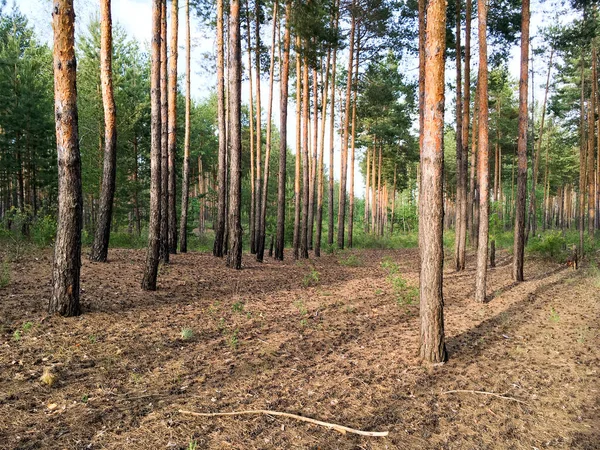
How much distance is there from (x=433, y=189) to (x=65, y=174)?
5421 mm

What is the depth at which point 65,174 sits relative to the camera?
5426 millimetres

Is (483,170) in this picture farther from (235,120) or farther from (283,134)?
(283,134)

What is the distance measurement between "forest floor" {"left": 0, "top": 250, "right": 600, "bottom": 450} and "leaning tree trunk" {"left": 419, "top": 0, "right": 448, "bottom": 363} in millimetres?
526

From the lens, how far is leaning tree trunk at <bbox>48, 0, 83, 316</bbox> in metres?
5.37

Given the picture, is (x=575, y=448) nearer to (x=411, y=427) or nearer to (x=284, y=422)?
(x=411, y=427)

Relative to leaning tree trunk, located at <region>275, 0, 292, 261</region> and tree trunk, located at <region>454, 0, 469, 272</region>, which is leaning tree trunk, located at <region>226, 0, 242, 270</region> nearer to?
leaning tree trunk, located at <region>275, 0, 292, 261</region>

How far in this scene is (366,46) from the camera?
1936cm

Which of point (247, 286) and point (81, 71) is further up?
point (81, 71)

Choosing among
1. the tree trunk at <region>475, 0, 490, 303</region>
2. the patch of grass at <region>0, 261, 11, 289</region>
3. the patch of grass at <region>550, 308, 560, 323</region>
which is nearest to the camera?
the patch of grass at <region>0, 261, 11, 289</region>

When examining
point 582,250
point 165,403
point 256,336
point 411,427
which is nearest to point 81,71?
point 256,336

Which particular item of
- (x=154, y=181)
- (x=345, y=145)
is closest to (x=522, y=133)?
(x=154, y=181)

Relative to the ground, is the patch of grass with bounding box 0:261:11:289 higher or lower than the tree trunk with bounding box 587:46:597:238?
lower

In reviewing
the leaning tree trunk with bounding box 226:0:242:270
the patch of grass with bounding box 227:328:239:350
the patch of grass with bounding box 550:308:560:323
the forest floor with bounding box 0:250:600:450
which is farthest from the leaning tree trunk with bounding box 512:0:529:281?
the patch of grass with bounding box 227:328:239:350

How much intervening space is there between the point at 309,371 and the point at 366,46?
749 inches
